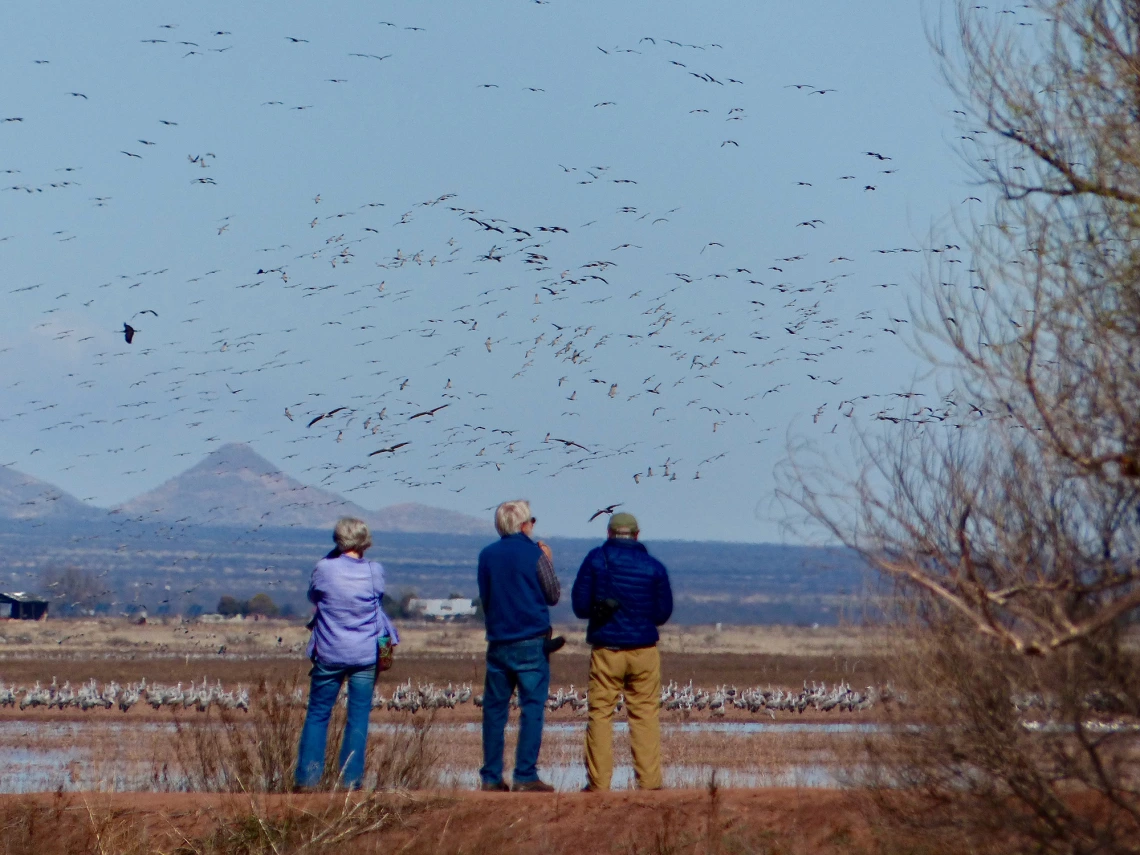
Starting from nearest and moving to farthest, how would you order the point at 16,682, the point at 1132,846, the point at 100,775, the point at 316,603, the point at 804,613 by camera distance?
the point at 1132,846 → the point at 316,603 → the point at 100,775 → the point at 16,682 → the point at 804,613

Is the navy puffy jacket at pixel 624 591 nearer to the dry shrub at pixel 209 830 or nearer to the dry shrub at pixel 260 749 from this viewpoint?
the dry shrub at pixel 209 830

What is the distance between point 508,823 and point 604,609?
5.40 feet

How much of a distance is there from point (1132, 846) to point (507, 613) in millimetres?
4713

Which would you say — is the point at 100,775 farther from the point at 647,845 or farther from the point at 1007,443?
the point at 1007,443

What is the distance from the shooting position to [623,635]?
11.9m

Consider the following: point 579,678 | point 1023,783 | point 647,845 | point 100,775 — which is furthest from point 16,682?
point 1023,783

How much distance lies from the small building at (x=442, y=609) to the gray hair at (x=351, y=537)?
2889 inches

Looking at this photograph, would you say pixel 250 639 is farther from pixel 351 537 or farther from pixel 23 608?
pixel 351 537

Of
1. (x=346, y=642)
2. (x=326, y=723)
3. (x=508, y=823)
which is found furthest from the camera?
(x=326, y=723)

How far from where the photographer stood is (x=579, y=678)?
3881cm

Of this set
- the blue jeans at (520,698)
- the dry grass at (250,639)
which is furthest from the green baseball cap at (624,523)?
the dry grass at (250,639)

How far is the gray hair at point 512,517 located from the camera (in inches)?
478

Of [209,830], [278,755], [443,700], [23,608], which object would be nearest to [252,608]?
[23,608]

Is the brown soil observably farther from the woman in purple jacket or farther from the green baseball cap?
the green baseball cap
